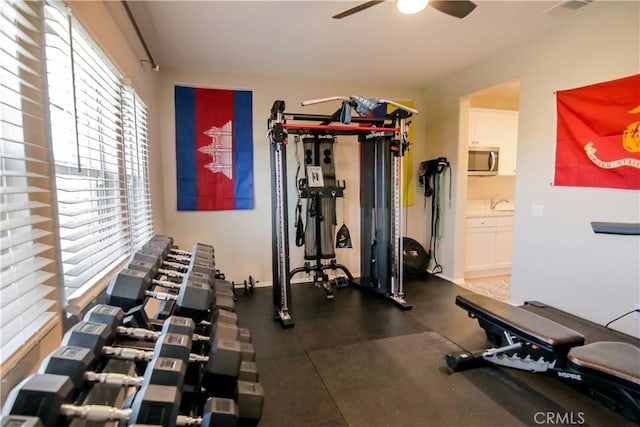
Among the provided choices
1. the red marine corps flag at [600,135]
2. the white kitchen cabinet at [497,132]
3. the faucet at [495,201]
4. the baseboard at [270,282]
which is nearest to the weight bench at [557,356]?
the red marine corps flag at [600,135]

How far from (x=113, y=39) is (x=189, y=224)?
236 cm

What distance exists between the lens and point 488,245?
466cm

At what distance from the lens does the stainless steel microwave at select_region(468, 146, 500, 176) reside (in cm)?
462

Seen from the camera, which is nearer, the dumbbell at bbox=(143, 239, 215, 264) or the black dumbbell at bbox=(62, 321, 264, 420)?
the black dumbbell at bbox=(62, 321, 264, 420)

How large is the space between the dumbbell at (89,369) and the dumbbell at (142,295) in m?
0.37

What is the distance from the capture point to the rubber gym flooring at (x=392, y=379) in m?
1.88

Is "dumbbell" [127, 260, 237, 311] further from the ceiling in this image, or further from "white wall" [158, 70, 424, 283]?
"white wall" [158, 70, 424, 283]

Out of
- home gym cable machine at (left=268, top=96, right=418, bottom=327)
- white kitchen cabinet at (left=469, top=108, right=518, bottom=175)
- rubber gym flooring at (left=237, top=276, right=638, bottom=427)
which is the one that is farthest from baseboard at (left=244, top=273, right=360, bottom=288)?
white kitchen cabinet at (left=469, top=108, right=518, bottom=175)

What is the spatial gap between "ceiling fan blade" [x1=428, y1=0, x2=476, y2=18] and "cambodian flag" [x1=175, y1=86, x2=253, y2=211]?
2.57m

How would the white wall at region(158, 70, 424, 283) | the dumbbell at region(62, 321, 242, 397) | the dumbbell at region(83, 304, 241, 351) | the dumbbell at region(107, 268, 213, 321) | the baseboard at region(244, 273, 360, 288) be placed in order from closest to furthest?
the dumbbell at region(62, 321, 242, 397) → the dumbbell at region(83, 304, 241, 351) → the dumbbell at region(107, 268, 213, 321) → the white wall at region(158, 70, 424, 283) → the baseboard at region(244, 273, 360, 288)

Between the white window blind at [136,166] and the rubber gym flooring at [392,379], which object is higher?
the white window blind at [136,166]

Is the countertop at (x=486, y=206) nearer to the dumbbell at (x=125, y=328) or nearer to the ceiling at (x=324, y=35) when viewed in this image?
the ceiling at (x=324, y=35)

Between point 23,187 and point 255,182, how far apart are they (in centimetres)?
317

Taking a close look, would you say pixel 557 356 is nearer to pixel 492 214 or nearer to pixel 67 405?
pixel 67 405
